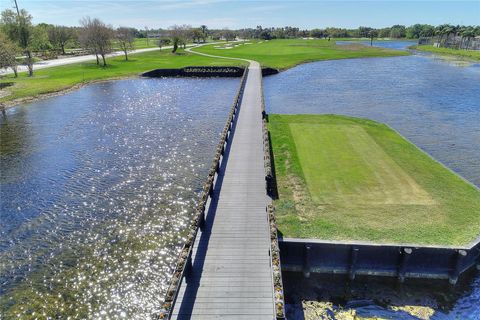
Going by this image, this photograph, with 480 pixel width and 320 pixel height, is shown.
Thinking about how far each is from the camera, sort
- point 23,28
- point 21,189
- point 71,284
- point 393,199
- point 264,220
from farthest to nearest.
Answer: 1. point 23,28
2. point 21,189
3. point 393,199
4. point 264,220
5. point 71,284

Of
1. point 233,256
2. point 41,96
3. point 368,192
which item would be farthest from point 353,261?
point 41,96

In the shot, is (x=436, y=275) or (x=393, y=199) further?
(x=393, y=199)

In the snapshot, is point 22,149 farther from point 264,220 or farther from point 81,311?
point 264,220

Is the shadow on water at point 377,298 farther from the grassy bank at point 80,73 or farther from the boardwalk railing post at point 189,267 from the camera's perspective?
the grassy bank at point 80,73

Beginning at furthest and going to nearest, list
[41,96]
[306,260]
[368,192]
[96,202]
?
[41,96]
[96,202]
[368,192]
[306,260]

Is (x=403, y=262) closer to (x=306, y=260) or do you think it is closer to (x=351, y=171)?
(x=306, y=260)

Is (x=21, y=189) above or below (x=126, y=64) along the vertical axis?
below

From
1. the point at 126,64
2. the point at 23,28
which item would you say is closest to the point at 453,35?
the point at 126,64

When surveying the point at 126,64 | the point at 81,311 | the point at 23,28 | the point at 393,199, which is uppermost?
the point at 23,28
